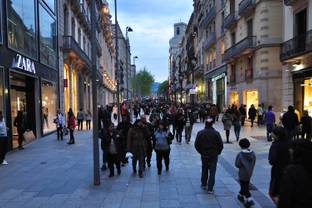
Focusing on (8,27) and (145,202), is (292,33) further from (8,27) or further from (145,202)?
(145,202)

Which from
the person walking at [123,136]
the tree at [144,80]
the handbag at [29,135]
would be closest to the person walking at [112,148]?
the person walking at [123,136]

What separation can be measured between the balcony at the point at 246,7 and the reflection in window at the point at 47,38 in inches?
581

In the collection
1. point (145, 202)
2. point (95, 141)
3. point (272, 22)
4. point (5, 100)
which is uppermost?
point (272, 22)

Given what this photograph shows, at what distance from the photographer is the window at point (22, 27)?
1523 centimetres

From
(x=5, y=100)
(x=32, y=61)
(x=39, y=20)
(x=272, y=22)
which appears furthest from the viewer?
(x=272, y=22)

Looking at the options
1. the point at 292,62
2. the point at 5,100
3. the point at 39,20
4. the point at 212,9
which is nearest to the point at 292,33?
the point at 292,62

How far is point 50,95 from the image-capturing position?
22.5 m

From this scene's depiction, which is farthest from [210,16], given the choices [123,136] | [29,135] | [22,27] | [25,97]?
[123,136]

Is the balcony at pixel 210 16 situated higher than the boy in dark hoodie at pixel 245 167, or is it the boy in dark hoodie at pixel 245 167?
the balcony at pixel 210 16

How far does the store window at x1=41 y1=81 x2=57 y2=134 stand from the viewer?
20.7 metres

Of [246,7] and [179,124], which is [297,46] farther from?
[246,7]

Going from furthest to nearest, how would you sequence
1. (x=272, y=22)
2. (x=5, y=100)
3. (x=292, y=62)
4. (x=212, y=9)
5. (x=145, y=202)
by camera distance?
(x=212, y=9) < (x=272, y=22) < (x=292, y=62) < (x=5, y=100) < (x=145, y=202)

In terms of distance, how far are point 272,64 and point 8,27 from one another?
1935 centimetres

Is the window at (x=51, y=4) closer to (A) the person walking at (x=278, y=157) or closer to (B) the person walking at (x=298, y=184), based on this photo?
(A) the person walking at (x=278, y=157)
